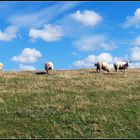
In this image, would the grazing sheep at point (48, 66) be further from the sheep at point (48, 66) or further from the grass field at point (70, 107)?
the grass field at point (70, 107)

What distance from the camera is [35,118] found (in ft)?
92.2

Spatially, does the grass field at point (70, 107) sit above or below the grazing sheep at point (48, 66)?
below

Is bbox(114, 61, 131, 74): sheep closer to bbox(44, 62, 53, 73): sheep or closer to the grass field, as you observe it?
bbox(44, 62, 53, 73): sheep

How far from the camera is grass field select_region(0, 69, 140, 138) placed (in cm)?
2567

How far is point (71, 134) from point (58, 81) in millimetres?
17312

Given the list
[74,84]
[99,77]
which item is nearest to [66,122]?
[74,84]

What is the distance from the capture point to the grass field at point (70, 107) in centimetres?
2567

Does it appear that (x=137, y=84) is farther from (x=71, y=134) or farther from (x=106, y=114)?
(x=71, y=134)

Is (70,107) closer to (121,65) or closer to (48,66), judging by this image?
(48,66)

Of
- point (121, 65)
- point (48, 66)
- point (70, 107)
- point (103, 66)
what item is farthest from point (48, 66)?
point (70, 107)

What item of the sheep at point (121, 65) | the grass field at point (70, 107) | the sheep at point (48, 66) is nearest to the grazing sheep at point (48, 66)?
the sheep at point (48, 66)

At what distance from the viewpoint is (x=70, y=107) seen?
3058cm

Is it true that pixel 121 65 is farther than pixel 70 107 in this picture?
Yes

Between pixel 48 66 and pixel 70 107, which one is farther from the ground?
pixel 48 66
